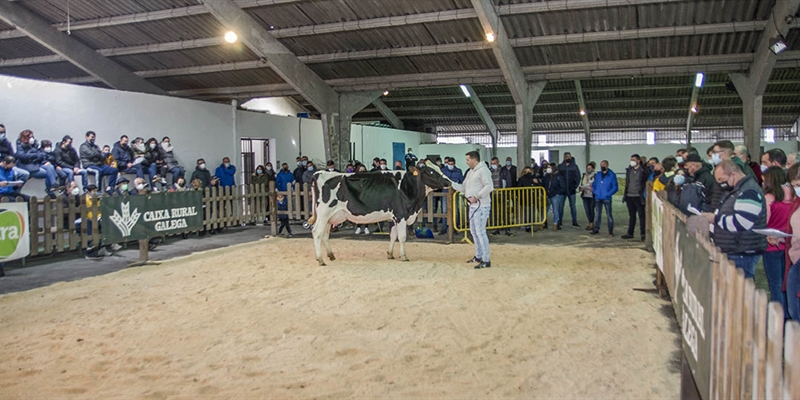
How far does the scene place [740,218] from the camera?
532cm

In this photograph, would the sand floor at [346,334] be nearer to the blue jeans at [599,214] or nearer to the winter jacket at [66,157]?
the blue jeans at [599,214]

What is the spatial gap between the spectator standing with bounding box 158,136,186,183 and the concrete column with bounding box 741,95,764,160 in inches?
689

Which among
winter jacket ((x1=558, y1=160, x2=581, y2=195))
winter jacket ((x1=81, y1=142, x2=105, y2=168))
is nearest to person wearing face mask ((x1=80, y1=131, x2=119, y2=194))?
winter jacket ((x1=81, y1=142, x2=105, y2=168))

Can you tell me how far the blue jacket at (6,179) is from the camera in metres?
12.3

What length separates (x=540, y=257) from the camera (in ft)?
37.1

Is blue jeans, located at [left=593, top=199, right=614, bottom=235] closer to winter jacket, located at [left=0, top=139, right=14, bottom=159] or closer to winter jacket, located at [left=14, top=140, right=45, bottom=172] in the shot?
winter jacket, located at [left=14, top=140, right=45, bottom=172]

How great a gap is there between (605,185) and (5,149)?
1431cm

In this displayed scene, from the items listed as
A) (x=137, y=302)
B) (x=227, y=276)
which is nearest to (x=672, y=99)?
(x=227, y=276)

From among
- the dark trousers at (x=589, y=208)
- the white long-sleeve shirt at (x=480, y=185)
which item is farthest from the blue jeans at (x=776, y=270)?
the dark trousers at (x=589, y=208)

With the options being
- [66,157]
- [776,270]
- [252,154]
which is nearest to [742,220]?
[776,270]

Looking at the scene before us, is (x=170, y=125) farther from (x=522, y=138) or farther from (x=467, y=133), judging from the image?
(x=467, y=133)

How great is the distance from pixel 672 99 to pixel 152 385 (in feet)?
94.3

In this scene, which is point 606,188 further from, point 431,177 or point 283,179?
point 283,179

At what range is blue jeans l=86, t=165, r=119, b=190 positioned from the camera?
15.2 metres
